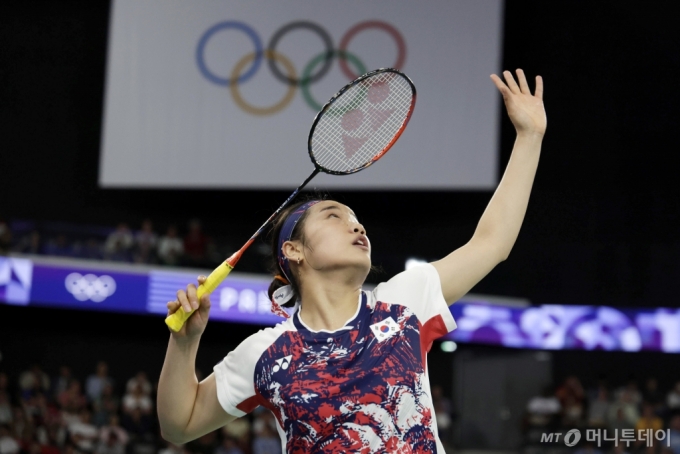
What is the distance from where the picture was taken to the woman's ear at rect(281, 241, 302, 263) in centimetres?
248

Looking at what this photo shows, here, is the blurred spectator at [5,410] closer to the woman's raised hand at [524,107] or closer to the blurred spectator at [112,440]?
the blurred spectator at [112,440]

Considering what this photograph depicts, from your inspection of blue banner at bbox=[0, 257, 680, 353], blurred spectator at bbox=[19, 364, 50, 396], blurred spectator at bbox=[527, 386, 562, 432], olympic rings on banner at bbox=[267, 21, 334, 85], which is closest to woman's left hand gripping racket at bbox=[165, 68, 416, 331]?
blurred spectator at bbox=[527, 386, 562, 432]

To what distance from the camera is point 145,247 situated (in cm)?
1261

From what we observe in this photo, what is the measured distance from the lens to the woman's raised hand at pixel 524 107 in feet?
8.11

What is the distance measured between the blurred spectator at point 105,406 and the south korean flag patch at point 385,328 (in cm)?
899

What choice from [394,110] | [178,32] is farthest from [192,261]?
[394,110]

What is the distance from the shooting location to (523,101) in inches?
98.9

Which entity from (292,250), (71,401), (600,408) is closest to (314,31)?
(71,401)

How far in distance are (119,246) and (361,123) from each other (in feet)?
32.5

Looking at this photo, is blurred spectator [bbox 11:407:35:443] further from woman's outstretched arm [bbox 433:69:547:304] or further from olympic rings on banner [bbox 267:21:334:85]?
woman's outstretched arm [bbox 433:69:547:304]

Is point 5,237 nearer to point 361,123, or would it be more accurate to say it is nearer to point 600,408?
point 600,408

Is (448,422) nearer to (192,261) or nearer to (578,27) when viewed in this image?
(192,261)

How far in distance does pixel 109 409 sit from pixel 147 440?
1092 mm

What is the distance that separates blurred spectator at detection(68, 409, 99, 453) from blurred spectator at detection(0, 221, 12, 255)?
2748 mm
